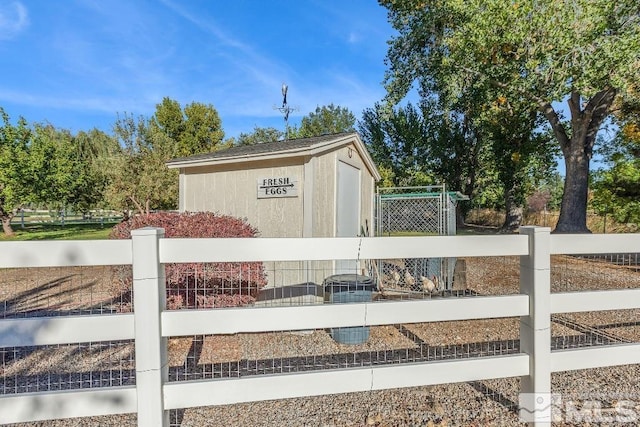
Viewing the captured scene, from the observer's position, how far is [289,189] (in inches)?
208

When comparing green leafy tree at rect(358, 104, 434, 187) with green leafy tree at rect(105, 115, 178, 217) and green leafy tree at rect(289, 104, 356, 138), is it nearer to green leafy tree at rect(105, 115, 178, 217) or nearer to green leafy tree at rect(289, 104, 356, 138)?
green leafy tree at rect(105, 115, 178, 217)

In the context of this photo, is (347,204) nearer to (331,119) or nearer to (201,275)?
(201,275)

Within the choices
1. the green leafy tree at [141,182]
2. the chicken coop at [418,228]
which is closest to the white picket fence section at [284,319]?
the chicken coop at [418,228]

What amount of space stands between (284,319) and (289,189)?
137 inches

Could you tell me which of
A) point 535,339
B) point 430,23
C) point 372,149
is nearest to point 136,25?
point 430,23

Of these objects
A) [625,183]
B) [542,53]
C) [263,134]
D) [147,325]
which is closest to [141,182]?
[147,325]

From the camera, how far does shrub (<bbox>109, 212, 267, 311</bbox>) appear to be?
12.1 ft

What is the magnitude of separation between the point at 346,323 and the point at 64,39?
461 inches

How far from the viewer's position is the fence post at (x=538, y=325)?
213cm

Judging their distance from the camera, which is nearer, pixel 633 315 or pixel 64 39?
pixel 633 315

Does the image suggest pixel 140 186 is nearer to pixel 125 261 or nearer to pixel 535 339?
pixel 125 261

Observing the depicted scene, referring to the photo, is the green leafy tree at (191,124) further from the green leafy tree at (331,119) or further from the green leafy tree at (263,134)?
the green leafy tree at (331,119)

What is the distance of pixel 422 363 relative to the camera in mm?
2143

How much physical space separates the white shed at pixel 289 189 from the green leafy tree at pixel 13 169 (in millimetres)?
13382
